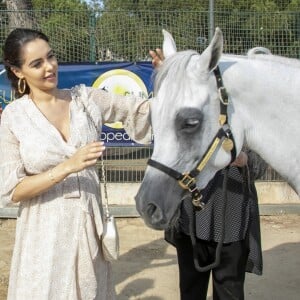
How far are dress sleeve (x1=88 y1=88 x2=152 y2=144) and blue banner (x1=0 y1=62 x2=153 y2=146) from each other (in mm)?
3826

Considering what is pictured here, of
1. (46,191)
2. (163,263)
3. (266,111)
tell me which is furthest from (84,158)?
(163,263)

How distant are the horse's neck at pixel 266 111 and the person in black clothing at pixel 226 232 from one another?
0.31 meters

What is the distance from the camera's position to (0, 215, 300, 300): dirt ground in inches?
166

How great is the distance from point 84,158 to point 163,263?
3.10 m

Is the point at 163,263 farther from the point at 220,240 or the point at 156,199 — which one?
the point at 156,199

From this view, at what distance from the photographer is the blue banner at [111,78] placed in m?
6.22

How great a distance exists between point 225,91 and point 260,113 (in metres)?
0.21

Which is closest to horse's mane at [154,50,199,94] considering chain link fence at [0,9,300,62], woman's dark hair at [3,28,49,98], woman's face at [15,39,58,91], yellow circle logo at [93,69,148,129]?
woman's face at [15,39,58,91]

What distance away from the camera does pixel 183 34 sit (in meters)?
6.40

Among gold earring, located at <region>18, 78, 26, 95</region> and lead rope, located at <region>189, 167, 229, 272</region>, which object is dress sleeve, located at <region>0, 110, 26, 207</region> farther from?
lead rope, located at <region>189, 167, 229, 272</region>

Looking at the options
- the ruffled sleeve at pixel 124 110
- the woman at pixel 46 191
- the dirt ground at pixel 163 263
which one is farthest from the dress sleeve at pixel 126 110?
the dirt ground at pixel 163 263

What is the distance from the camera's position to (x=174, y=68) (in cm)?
194

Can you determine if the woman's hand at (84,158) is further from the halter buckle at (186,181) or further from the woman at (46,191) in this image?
the halter buckle at (186,181)

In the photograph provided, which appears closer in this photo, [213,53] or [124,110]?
[213,53]
